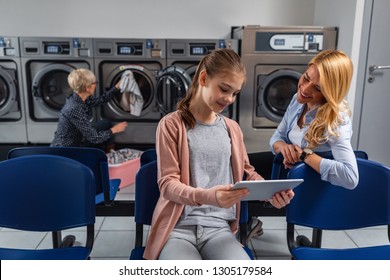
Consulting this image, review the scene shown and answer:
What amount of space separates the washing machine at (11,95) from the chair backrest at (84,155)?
8.01ft

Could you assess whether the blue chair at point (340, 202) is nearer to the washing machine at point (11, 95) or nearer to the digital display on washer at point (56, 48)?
the digital display on washer at point (56, 48)

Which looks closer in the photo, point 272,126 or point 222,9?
point 272,126

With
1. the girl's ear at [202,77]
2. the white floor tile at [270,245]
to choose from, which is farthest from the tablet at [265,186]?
the white floor tile at [270,245]

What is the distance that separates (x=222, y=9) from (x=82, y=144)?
9.13 feet

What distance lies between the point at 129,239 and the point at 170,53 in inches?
90.7

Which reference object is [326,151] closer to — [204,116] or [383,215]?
[383,215]

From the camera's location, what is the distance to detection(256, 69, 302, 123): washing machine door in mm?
3910

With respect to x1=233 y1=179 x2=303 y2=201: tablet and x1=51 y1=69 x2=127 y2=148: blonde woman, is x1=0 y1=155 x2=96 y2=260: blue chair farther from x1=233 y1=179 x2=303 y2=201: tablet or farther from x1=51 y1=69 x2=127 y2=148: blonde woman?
x1=51 y1=69 x2=127 y2=148: blonde woman

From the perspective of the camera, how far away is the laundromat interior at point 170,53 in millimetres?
3590

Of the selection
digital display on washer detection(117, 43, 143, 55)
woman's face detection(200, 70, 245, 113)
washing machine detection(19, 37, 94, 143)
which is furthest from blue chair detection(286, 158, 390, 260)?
washing machine detection(19, 37, 94, 143)

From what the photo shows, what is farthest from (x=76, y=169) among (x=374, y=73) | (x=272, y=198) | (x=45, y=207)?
(x=374, y=73)

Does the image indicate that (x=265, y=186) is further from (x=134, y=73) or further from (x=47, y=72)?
(x=47, y=72)

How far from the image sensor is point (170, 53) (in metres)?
3.97

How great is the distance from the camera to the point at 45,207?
1.53 m
